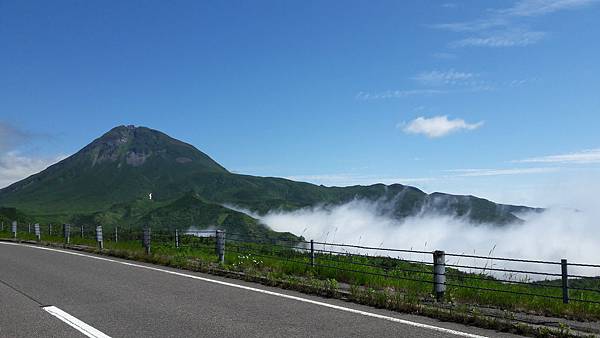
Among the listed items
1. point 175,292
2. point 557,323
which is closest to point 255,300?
point 175,292

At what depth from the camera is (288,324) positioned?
25.8 ft

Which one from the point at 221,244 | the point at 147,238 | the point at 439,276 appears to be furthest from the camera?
the point at 147,238

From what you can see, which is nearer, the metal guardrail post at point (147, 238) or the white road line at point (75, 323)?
the white road line at point (75, 323)

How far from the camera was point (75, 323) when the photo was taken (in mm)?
8023

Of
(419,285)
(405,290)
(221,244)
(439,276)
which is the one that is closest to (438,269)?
(439,276)

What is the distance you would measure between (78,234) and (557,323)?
105 ft

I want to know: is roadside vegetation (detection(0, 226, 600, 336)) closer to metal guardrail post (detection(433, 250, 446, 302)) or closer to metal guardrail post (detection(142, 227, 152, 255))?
metal guardrail post (detection(433, 250, 446, 302))

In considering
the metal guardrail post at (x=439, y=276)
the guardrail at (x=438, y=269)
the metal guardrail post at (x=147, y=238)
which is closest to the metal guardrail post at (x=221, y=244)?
the guardrail at (x=438, y=269)

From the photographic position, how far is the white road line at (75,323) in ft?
24.1

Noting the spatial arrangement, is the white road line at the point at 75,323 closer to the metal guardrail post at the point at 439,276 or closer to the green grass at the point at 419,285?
the green grass at the point at 419,285

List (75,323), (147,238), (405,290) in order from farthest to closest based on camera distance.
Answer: (147,238)
(405,290)
(75,323)

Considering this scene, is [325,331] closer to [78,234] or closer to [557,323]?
[557,323]

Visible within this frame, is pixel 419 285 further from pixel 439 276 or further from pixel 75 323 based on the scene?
pixel 75 323

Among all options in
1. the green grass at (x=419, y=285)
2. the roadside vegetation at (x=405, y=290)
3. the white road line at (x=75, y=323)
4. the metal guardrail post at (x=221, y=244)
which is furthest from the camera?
the metal guardrail post at (x=221, y=244)
